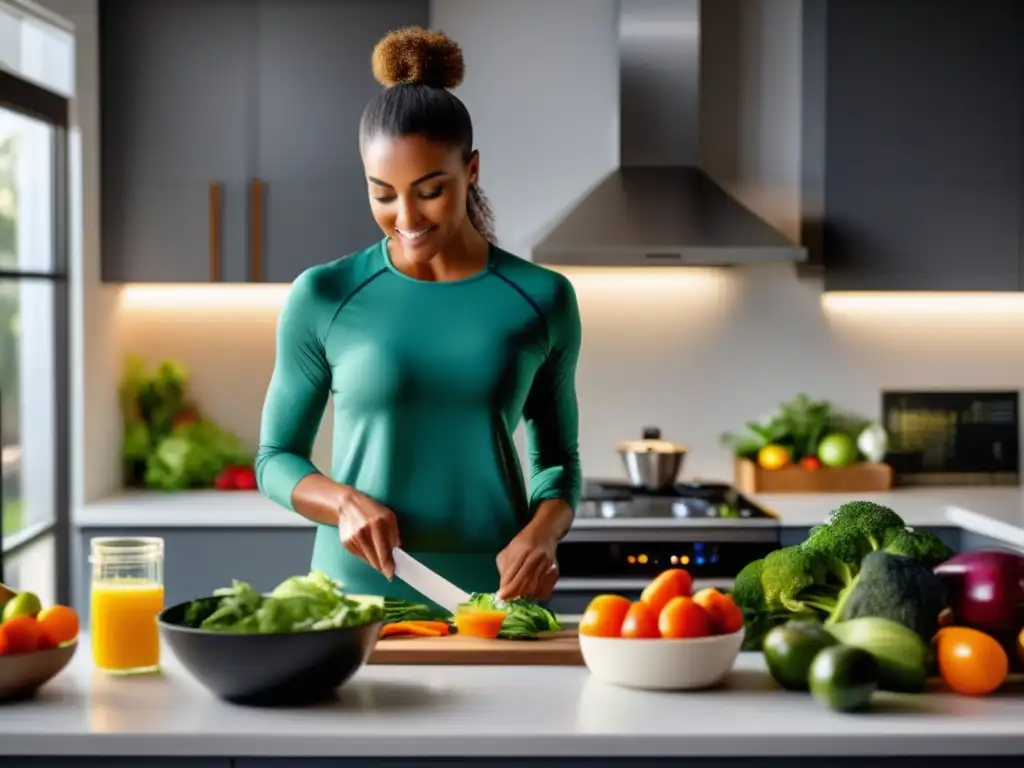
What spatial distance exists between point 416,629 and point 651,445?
2.40 metres

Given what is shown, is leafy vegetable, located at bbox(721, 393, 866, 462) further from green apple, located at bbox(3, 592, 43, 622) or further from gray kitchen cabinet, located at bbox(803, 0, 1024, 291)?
green apple, located at bbox(3, 592, 43, 622)

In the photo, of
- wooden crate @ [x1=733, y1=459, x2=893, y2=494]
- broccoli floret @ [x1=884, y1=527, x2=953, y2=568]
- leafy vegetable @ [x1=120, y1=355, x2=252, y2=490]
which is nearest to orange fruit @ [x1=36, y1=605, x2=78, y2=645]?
broccoli floret @ [x1=884, y1=527, x2=953, y2=568]

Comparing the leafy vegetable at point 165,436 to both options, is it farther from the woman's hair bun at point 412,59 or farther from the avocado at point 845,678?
the avocado at point 845,678

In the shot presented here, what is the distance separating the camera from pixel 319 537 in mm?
2391

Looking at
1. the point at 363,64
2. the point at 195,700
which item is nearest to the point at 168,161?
the point at 363,64

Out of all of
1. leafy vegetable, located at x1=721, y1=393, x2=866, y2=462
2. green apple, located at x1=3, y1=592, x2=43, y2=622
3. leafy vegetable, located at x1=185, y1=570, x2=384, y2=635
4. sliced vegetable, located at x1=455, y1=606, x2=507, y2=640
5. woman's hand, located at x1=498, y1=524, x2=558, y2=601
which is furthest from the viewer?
leafy vegetable, located at x1=721, y1=393, x2=866, y2=462

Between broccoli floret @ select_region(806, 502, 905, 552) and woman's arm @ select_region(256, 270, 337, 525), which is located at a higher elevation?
woman's arm @ select_region(256, 270, 337, 525)

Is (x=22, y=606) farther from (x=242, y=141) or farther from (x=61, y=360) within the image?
(x=242, y=141)

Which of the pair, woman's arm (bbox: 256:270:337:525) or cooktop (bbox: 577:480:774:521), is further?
cooktop (bbox: 577:480:774:521)

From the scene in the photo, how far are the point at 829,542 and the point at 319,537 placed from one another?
0.92m

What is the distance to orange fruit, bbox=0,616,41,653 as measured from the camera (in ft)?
5.53

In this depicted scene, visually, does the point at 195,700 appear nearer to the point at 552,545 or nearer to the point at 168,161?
the point at 552,545

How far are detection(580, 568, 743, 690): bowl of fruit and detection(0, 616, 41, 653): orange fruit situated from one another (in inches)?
27.2

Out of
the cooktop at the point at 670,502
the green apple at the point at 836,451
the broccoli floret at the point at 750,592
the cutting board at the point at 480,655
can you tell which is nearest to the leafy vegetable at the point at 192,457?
the cooktop at the point at 670,502
